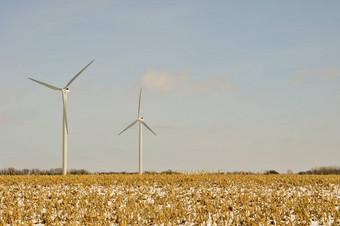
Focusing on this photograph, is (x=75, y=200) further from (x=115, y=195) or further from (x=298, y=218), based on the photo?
(x=298, y=218)

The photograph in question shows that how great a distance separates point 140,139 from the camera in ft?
179

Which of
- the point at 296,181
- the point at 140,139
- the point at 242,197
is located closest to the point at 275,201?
the point at 242,197

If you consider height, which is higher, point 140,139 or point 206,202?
point 140,139

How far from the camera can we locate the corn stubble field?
21766 mm

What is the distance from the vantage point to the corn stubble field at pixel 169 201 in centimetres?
2177

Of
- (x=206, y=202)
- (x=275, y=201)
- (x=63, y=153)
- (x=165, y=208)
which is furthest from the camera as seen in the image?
(x=63, y=153)

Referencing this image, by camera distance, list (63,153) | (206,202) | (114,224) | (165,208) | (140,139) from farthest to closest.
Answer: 1. (140,139)
2. (63,153)
3. (206,202)
4. (165,208)
5. (114,224)

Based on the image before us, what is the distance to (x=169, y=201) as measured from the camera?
84.2ft

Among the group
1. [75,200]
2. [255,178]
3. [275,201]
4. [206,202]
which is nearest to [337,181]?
[255,178]

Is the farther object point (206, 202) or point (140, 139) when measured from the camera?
point (140, 139)

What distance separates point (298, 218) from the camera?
2172 cm

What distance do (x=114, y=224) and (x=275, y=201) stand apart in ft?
36.2

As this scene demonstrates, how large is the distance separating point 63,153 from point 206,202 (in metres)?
22.1

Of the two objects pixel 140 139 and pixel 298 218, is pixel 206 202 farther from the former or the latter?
pixel 140 139
